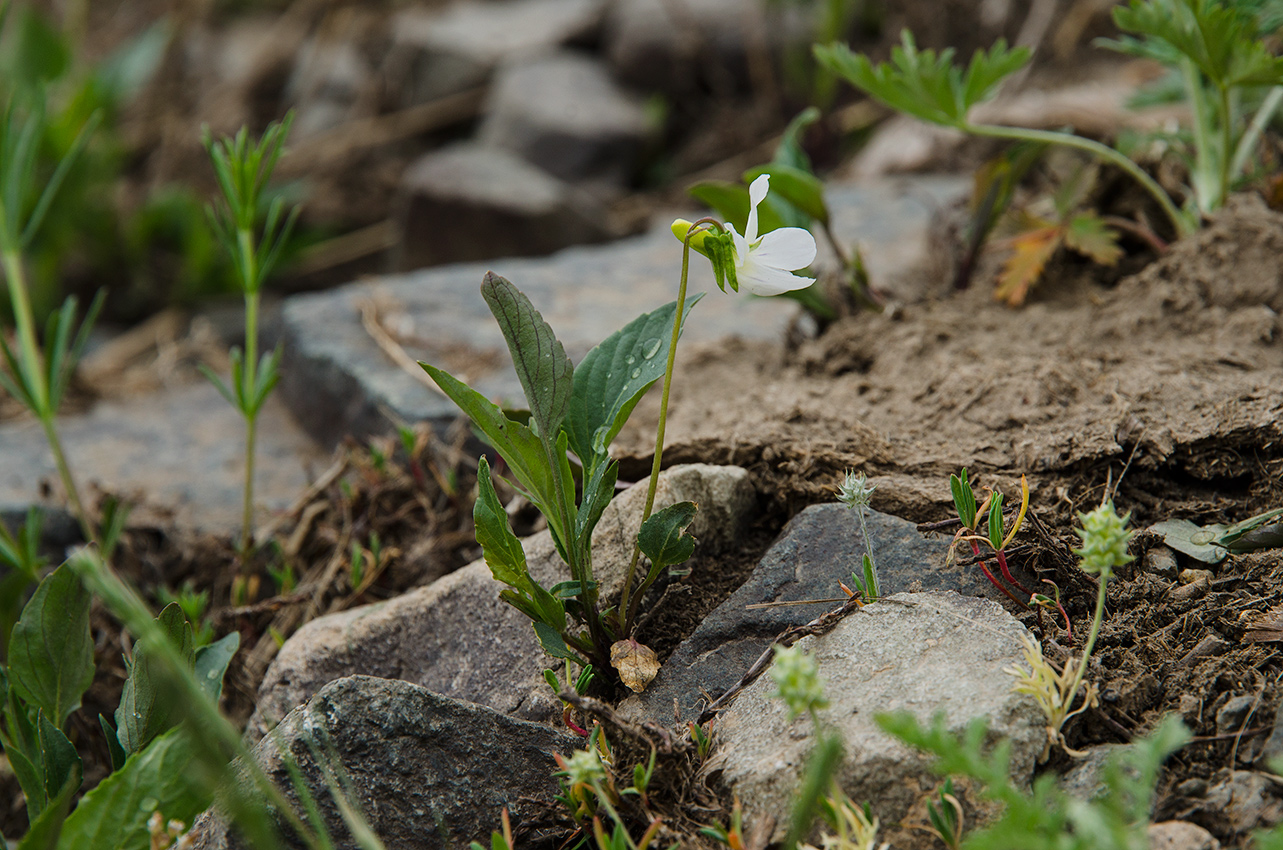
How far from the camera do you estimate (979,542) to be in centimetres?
151

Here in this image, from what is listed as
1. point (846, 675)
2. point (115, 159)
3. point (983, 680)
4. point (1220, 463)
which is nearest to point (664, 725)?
point (846, 675)

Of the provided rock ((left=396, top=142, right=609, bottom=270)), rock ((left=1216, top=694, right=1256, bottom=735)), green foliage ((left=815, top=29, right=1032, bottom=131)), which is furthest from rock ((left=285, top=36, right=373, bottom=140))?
rock ((left=1216, top=694, right=1256, bottom=735))

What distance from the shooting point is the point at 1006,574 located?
1.44 m

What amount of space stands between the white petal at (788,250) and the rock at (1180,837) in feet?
2.70

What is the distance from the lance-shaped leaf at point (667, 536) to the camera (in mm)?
1428

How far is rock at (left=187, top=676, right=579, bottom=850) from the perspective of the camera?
1301 millimetres

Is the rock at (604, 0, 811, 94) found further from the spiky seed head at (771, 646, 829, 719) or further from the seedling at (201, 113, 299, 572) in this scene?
the spiky seed head at (771, 646, 829, 719)

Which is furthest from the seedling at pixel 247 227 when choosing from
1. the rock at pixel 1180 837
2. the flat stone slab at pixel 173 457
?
the rock at pixel 1180 837

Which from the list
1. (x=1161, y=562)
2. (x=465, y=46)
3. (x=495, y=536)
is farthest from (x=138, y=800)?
(x=465, y=46)

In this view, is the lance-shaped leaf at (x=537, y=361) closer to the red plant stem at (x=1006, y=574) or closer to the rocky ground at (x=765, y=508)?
the rocky ground at (x=765, y=508)

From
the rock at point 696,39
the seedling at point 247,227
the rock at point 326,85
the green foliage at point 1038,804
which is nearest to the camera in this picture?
the green foliage at point 1038,804

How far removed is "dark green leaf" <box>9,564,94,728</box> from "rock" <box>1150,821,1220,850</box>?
1592 millimetres

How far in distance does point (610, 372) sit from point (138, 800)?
894 millimetres

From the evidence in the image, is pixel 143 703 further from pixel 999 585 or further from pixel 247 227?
pixel 999 585
